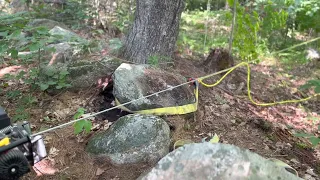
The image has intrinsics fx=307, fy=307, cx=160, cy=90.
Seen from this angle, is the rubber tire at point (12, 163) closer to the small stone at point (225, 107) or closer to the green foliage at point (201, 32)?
the small stone at point (225, 107)

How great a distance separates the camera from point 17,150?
1.73 meters

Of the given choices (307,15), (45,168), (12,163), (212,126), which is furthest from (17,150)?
(307,15)

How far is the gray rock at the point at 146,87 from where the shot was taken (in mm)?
3201

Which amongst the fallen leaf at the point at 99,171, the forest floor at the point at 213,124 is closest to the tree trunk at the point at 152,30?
the forest floor at the point at 213,124

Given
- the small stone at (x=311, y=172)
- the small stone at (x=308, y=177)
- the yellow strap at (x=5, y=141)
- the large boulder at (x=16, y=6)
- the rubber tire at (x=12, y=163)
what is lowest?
the small stone at (x=311, y=172)

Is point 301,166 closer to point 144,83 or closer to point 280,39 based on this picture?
point 144,83

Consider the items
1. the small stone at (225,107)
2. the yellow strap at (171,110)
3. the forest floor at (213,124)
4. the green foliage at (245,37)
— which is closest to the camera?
the forest floor at (213,124)

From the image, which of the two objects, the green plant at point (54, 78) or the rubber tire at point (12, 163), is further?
Result: the green plant at point (54, 78)

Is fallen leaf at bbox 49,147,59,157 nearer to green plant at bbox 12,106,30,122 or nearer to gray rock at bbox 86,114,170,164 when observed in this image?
gray rock at bbox 86,114,170,164

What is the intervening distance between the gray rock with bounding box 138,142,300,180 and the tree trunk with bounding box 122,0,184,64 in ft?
7.48

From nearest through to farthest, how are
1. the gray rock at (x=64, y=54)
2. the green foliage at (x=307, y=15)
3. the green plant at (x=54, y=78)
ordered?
1. the green plant at (x=54, y=78)
2. the gray rock at (x=64, y=54)
3. the green foliage at (x=307, y=15)

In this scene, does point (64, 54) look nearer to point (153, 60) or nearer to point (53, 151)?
point (153, 60)

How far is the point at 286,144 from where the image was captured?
3.31 meters

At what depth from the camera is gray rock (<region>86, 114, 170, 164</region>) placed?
258cm
